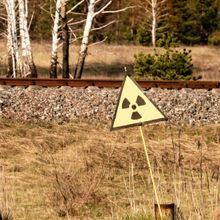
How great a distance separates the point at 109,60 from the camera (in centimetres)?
3641

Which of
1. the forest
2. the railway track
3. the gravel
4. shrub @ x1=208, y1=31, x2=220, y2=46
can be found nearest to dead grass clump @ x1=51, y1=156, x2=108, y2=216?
the gravel

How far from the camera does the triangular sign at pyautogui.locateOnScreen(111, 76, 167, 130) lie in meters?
5.59

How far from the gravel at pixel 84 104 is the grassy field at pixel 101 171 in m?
0.46

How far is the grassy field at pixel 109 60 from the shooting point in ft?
103

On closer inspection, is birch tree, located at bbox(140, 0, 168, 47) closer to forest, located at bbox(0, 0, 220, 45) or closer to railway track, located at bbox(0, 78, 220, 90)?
forest, located at bbox(0, 0, 220, 45)

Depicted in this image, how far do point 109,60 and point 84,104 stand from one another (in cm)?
2294

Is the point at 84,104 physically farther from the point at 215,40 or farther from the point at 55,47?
the point at 215,40

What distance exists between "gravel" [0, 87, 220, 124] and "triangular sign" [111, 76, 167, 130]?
291 inches

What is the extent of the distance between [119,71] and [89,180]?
2386 cm

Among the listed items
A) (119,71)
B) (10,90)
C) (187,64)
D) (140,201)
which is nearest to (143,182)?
(140,201)

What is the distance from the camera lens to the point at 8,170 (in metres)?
9.62

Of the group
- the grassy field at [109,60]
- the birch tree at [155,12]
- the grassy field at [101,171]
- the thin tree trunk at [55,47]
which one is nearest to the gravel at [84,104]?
the grassy field at [101,171]

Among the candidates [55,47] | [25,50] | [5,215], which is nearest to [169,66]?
[55,47]

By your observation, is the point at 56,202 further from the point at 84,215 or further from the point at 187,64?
the point at 187,64
